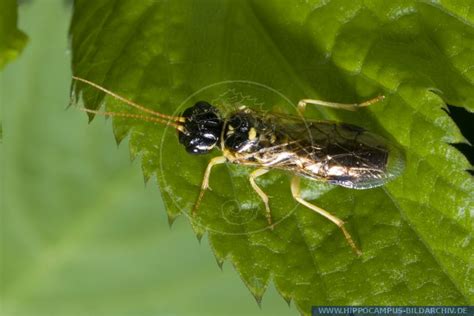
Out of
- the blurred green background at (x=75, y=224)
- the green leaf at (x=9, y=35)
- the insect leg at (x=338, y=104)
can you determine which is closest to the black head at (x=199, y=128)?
the insect leg at (x=338, y=104)

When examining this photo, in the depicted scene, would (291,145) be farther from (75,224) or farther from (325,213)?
(75,224)

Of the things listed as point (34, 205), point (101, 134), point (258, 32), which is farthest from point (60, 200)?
point (258, 32)

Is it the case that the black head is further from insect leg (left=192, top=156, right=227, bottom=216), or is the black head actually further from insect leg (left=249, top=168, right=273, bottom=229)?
insect leg (left=249, top=168, right=273, bottom=229)

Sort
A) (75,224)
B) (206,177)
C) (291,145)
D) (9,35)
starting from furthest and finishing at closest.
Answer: (75,224), (291,145), (206,177), (9,35)

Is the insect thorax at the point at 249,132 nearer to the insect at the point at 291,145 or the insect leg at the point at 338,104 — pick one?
the insect at the point at 291,145

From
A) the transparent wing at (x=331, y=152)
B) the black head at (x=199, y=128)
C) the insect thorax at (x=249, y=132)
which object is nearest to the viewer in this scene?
the transparent wing at (x=331, y=152)

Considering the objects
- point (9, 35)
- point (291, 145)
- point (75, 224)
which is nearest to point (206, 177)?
point (291, 145)

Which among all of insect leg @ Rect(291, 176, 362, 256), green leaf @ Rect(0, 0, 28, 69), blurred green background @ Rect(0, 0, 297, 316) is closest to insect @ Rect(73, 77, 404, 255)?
insect leg @ Rect(291, 176, 362, 256)
